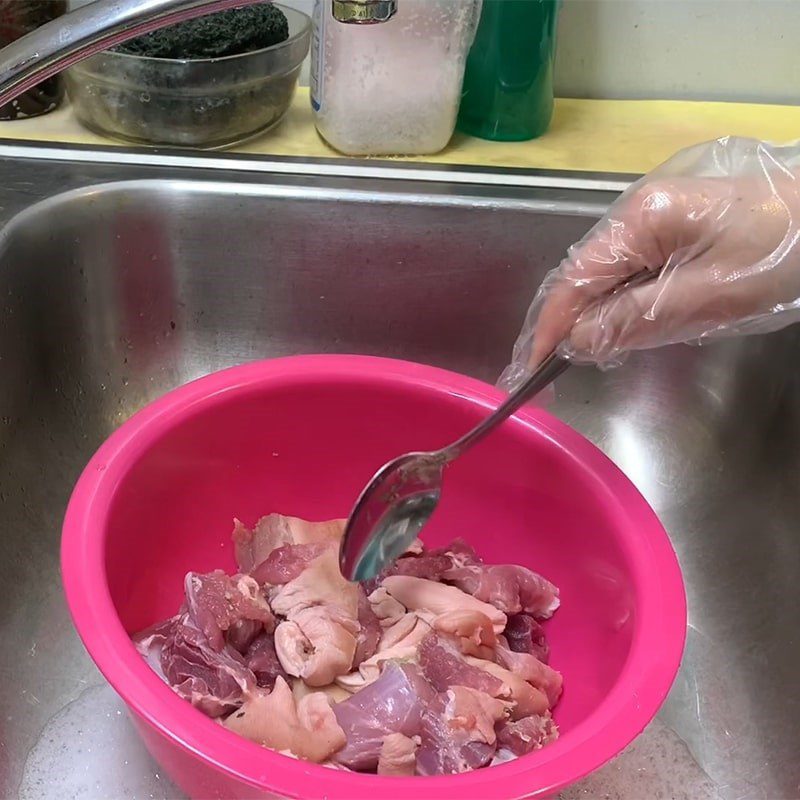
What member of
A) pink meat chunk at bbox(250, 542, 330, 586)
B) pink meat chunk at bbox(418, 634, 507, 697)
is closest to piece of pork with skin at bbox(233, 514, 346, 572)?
pink meat chunk at bbox(250, 542, 330, 586)

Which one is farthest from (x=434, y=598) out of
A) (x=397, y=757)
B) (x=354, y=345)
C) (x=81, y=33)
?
(x=81, y=33)

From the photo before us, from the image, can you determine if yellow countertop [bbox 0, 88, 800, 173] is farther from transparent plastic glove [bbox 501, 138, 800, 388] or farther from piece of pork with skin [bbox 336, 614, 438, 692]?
piece of pork with skin [bbox 336, 614, 438, 692]

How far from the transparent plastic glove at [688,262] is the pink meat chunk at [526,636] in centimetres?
21

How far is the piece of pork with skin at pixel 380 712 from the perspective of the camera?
540mm

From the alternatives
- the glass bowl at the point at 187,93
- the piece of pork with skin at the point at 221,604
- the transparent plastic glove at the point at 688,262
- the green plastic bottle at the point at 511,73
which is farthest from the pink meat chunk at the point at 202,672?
the green plastic bottle at the point at 511,73

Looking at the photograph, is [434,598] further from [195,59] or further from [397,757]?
[195,59]

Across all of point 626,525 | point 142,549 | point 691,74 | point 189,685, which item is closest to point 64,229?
point 142,549

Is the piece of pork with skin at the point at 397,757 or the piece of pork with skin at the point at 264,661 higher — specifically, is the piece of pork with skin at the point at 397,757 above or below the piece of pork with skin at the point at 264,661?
above

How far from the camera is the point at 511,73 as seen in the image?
845 mm

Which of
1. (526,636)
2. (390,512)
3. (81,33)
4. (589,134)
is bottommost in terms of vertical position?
(526,636)

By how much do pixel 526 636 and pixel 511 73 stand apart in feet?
1.72

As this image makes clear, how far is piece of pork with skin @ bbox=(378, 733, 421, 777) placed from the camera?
0.53 meters

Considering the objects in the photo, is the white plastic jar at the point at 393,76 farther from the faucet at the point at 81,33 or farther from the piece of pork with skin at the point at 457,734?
the piece of pork with skin at the point at 457,734

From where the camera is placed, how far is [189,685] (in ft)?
1.84
